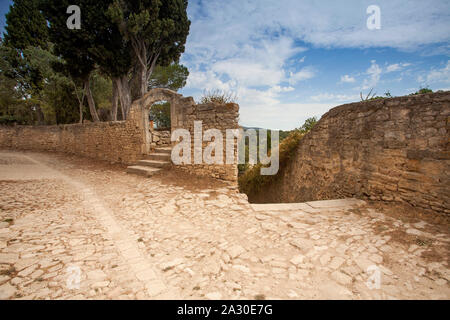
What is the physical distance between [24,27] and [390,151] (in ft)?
94.8

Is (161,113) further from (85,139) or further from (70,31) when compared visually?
(85,139)

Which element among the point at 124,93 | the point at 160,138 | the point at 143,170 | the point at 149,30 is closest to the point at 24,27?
the point at 124,93

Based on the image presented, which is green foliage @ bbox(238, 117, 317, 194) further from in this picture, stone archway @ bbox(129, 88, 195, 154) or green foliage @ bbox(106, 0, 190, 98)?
green foliage @ bbox(106, 0, 190, 98)

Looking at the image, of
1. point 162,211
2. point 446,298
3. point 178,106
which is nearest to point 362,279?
point 446,298

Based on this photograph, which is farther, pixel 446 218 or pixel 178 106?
pixel 178 106

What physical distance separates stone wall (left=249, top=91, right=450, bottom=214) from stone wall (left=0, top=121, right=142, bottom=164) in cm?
740

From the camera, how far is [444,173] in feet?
10.4

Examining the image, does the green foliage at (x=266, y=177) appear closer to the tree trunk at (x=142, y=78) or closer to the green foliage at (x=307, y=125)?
the green foliage at (x=307, y=125)

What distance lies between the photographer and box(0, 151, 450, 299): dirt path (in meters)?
1.74

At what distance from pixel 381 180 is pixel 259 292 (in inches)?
150

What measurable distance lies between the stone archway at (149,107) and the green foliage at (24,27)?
716 inches

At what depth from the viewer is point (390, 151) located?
380 centimetres

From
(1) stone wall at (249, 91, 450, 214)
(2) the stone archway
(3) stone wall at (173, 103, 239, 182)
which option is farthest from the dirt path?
(2) the stone archway
